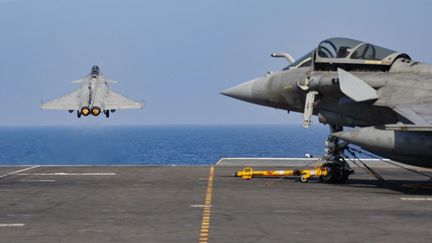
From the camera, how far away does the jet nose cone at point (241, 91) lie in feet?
85.9

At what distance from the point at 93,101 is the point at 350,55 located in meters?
36.3

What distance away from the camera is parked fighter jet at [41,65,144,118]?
56875 mm

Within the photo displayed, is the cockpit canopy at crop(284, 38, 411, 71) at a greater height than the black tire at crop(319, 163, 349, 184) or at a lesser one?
greater

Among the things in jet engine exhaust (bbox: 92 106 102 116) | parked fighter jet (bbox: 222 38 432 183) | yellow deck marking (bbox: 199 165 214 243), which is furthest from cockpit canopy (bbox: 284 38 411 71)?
jet engine exhaust (bbox: 92 106 102 116)

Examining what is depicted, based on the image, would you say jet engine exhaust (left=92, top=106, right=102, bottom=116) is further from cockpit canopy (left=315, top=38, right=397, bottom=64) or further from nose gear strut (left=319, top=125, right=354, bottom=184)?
cockpit canopy (left=315, top=38, right=397, bottom=64)

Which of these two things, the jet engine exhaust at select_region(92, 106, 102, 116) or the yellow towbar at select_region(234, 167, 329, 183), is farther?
the jet engine exhaust at select_region(92, 106, 102, 116)

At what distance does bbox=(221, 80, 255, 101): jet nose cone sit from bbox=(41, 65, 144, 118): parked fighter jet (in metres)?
30.2

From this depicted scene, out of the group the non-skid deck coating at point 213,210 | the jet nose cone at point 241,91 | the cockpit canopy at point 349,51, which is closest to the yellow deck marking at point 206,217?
the non-skid deck coating at point 213,210

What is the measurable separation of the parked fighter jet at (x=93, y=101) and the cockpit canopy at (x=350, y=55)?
111 ft

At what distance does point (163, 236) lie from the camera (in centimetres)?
1379

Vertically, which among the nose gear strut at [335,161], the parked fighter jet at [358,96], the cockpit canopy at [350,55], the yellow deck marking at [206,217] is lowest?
the yellow deck marking at [206,217]

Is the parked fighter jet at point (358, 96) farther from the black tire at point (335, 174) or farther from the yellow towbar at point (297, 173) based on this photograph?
the yellow towbar at point (297, 173)

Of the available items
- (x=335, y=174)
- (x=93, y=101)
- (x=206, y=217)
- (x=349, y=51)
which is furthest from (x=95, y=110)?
(x=206, y=217)

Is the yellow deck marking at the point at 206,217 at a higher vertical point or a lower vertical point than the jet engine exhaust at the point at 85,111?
lower
